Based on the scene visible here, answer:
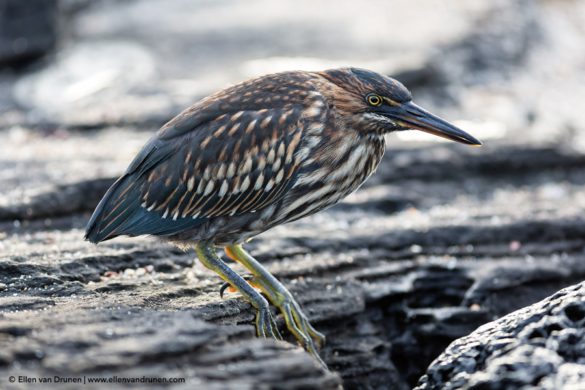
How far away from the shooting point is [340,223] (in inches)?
308

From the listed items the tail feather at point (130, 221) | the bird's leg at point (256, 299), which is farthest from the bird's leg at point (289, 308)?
the tail feather at point (130, 221)

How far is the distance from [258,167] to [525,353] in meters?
2.01

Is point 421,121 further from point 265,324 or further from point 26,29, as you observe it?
point 26,29

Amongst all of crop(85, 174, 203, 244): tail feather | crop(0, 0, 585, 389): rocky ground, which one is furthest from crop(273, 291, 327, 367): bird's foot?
crop(85, 174, 203, 244): tail feather

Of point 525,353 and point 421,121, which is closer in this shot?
point 525,353

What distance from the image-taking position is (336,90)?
19.3 ft

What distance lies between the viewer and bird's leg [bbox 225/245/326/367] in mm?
5676

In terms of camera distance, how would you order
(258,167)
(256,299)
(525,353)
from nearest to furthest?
1. (525,353)
2. (256,299)
3. (258,167)

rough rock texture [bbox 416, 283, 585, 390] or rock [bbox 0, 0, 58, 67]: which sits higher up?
rock [bbox 0, 0, 58, 67]

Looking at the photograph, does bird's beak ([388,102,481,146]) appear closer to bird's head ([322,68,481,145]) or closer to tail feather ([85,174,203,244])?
bird's head ([322,68,481,145])

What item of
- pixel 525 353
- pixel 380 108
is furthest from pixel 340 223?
pixel 525 353

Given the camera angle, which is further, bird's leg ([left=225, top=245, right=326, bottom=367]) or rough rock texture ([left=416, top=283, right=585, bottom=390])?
bird's leg ([left=225, top=245, right=326, bottom=367])

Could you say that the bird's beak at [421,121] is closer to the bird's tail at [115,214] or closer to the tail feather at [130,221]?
the tail feather at [130,221]

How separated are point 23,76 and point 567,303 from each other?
10.3 metres
